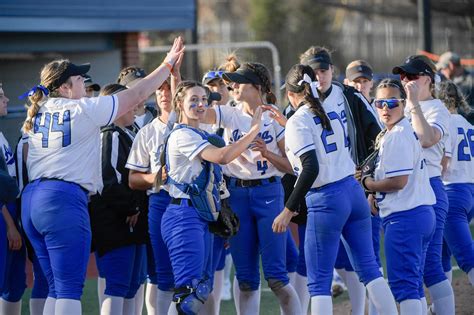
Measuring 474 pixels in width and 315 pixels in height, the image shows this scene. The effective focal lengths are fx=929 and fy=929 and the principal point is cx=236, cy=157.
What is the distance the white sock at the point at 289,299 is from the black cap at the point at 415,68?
1803mm

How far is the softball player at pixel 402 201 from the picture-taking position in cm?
630

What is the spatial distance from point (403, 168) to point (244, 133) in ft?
4.24

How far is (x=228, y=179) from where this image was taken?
6984 mm

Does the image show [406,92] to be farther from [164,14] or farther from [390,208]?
[164,14]

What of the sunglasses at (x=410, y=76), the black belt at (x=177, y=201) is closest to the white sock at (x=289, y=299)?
the black belt at (x=177, y=201)

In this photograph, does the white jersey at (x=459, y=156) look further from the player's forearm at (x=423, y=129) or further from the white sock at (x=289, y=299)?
the white sock at (x=289, y=299)

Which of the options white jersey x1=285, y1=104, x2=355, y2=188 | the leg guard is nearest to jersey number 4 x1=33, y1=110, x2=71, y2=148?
the leg guard

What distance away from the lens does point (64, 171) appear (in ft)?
20.0

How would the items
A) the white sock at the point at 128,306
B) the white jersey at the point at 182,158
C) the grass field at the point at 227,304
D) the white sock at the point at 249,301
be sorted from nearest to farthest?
the white jersey at the point at 182,158 → the white sock at the point at 249,301 → the white sock at the point at 128,306 → the grass field at the point at 227,304

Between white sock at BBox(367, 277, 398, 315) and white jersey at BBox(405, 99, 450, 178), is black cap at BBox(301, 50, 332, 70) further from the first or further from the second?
white sock at BBox(367, 277, 398, 315)

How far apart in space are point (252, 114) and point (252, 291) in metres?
1.32

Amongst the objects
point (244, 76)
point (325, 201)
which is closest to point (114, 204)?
point (244, 76)

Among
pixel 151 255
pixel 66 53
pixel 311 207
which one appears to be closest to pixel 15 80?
pixel 66 53

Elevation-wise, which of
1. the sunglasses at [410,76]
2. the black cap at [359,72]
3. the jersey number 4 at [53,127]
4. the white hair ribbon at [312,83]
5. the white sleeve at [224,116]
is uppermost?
the black cap at [359,72]
